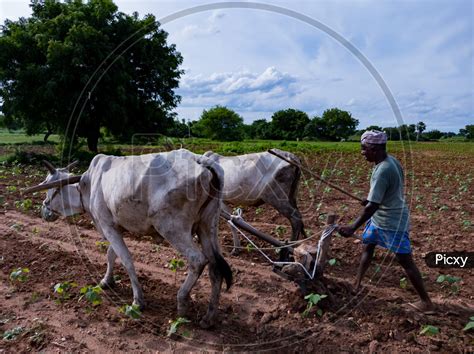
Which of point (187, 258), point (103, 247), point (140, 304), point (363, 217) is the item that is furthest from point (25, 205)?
point (363, 217)

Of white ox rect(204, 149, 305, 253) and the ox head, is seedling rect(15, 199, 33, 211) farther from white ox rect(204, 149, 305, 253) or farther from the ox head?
white ox rect(204, 149, 305, 253)

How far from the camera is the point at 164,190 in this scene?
4.51 m

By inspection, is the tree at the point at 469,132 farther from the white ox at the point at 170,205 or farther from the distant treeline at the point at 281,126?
the white ox at the point at 170,205

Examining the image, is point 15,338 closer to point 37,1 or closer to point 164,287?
point 164,287

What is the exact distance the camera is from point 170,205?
177 inches

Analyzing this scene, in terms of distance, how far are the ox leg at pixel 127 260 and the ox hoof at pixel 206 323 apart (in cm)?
87

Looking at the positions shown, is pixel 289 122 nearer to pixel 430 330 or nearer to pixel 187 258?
pixel 187 258

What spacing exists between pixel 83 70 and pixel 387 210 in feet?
59.8

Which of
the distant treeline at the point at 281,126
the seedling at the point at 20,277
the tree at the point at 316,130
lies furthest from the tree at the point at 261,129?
the seedling at the point at 20,277

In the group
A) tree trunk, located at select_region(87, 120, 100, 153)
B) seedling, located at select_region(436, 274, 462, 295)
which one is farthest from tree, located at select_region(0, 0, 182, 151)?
seedling, located at select_region(436, 274, 462, 295)

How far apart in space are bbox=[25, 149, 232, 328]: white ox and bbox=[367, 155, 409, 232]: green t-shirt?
1.82 metres

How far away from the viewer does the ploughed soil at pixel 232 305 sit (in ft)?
13.9

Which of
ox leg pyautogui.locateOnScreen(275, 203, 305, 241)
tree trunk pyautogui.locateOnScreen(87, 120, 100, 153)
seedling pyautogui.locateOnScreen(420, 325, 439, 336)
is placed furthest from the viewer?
tree trunk pyautogui.locateOnScreen(87, 120, 100, 153)

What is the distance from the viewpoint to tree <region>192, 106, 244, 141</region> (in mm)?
13930
